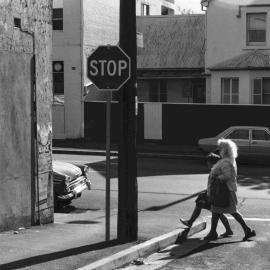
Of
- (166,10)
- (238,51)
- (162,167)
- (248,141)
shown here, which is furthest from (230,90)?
(166,10)

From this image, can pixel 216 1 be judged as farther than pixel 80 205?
Yes

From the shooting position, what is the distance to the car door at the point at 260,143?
22.7 metres

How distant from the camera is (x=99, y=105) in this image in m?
31.5

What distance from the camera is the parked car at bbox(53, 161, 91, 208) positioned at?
12875 millimetres

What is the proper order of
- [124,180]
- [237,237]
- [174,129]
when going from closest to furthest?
[124,180]
[237,237]
[174,129]

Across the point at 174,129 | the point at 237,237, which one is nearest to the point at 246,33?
the point at 174,129

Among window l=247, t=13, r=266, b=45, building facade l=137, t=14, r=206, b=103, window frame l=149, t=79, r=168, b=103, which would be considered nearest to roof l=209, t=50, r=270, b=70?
window l=247, t=13, r=266, b=45

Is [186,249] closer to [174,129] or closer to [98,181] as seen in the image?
[98,181]

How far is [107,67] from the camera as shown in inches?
362

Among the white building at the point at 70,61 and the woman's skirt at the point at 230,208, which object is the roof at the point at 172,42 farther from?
the woman's skirt at the point at 230,208

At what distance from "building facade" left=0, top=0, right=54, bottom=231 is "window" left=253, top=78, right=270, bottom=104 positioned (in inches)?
836

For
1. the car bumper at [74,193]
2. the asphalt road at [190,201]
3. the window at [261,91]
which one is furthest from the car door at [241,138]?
the car bumper at [74,193]

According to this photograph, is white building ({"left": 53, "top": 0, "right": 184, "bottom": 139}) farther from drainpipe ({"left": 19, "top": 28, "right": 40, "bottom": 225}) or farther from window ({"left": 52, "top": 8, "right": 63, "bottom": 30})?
drainpipe ({"left": 19, "top": 28, "right": 40, "bottom": 225})

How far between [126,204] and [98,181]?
847cm
